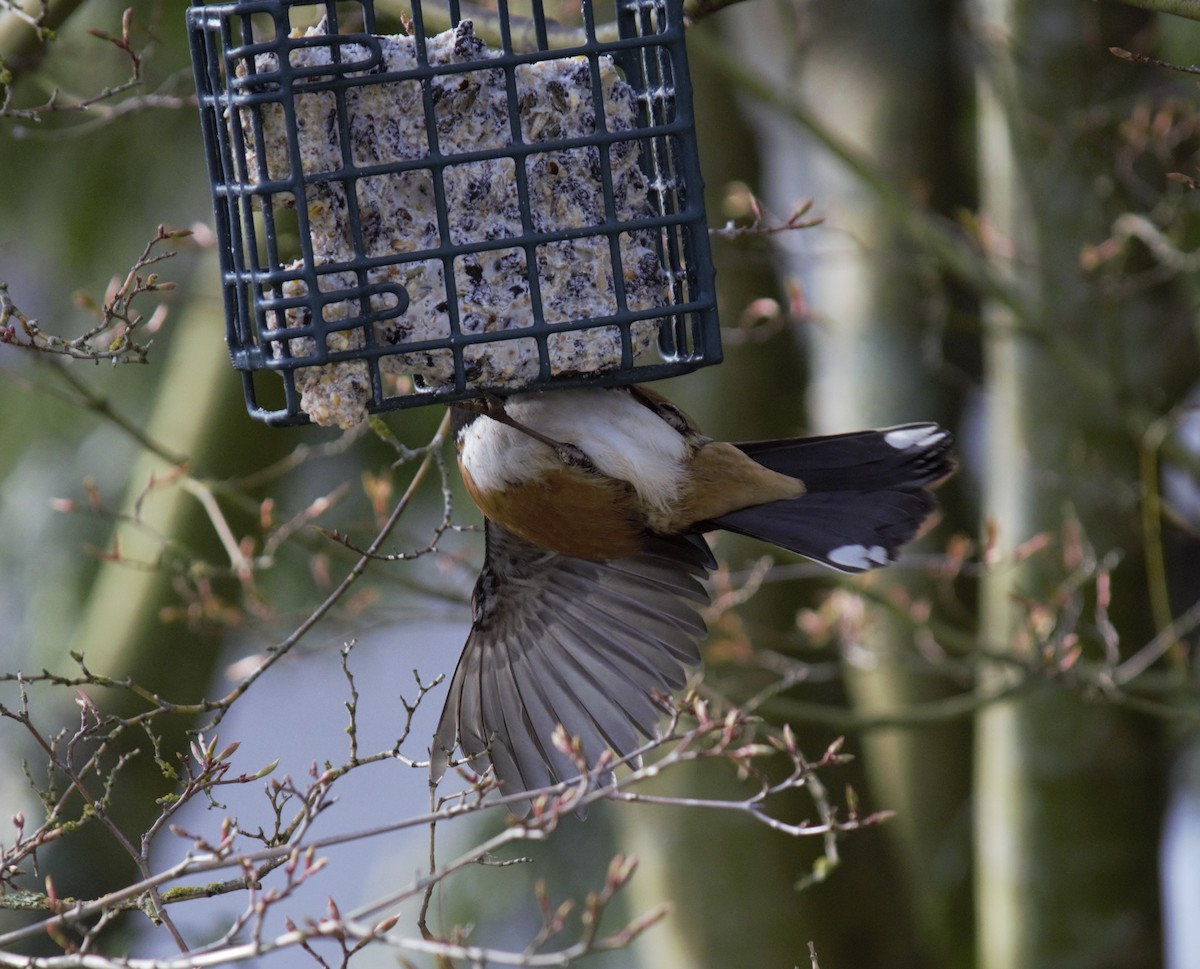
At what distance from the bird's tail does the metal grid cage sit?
62 cm

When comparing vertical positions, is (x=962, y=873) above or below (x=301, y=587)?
below

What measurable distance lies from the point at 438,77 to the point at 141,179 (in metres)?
3.76

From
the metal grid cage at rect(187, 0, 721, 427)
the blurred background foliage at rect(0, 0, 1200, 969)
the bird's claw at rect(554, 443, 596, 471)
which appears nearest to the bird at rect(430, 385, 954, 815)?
the bird's claw at rect(554, 443, 596, 471)

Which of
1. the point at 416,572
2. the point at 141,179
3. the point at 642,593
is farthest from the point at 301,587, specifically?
the point at 642,593

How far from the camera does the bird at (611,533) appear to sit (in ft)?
9.12

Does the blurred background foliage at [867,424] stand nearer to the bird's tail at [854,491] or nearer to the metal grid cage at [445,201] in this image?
the bird's tail at [854,491]

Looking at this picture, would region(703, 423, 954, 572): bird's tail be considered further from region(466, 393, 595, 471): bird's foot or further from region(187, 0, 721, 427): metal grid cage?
region(187, 0, 721, 427): metal grid cage

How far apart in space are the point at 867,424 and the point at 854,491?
8.19 ft

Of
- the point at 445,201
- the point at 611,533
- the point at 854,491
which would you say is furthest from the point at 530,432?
the point at 854,491

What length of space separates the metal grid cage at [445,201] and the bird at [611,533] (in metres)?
0.25

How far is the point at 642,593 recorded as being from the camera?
132 inches

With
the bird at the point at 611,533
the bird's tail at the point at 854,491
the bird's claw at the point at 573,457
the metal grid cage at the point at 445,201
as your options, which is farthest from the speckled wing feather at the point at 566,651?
the metal grid cage at the point at 445,201

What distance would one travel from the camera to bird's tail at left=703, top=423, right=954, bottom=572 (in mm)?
2975

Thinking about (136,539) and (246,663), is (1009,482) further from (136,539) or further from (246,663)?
(136,539)
